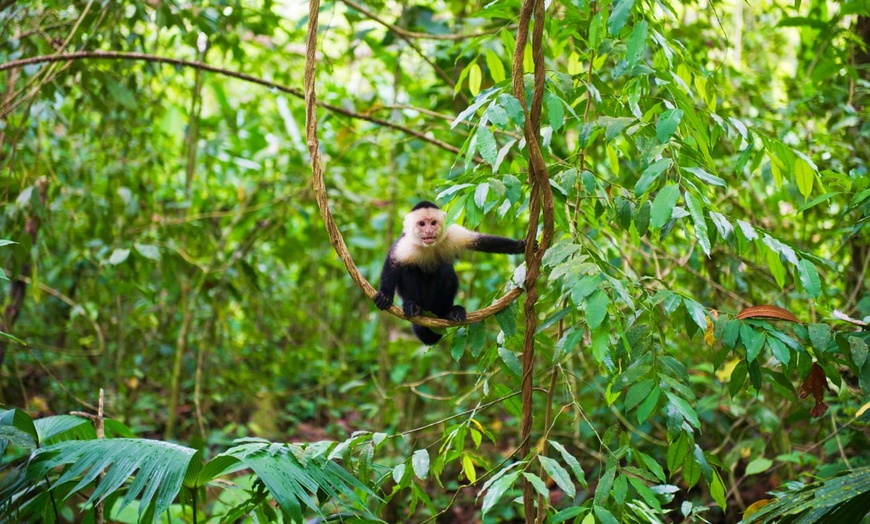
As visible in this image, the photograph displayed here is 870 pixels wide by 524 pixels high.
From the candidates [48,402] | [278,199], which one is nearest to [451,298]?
[278,199]

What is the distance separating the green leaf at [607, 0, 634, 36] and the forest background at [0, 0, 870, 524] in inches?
1.6

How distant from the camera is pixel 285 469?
2.08 m

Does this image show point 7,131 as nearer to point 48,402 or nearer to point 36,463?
point 36,463

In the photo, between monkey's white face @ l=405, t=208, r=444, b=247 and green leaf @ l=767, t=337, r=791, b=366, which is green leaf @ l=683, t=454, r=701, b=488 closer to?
green leaf @ l=767, t=337, r=791, b=366

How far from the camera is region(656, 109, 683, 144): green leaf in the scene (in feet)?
5.94

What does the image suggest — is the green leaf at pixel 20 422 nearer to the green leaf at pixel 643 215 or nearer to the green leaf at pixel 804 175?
the green leaf at pixel 643 215

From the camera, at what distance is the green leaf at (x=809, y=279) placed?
1.89 metres

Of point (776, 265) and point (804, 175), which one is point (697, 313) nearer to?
point (776, 265)

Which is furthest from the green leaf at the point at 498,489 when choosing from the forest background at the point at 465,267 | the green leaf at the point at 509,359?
Answer: the green leaf at the point at 509,359

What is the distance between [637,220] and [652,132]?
1.04 feet

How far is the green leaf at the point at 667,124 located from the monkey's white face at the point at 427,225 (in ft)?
3.98

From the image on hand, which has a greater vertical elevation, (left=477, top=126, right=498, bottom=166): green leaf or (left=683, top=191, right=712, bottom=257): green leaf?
(left=477, top=126, right=498, bottom=166): green leaf

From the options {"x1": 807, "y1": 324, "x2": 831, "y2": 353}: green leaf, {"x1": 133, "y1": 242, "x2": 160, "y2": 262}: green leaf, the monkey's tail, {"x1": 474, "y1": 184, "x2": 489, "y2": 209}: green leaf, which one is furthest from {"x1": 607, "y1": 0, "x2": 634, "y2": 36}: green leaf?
{"x1": 133, "y1": 242, "x2": 160, "y2": 262}: green leaf

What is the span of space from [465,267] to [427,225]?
1.90m
